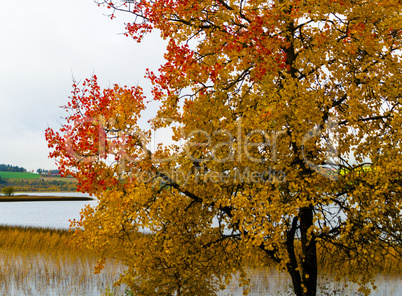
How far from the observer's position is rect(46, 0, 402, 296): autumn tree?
8922mm

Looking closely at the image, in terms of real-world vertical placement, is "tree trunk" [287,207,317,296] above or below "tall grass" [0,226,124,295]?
above

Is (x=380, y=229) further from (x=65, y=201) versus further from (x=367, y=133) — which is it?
(x=65, y=201)

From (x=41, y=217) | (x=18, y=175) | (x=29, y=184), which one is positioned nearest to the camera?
(x=41, y=217)

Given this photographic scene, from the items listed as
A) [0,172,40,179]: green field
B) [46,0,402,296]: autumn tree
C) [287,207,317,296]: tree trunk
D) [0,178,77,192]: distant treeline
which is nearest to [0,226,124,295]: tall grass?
[46,0,402,296]: autumn tree

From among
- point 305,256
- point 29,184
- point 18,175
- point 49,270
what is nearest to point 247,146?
point 305,256

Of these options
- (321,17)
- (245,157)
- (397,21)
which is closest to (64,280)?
(245,157)

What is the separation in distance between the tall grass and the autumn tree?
3988 millimetres

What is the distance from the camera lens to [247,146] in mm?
8898

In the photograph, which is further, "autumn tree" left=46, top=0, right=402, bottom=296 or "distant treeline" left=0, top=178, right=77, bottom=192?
"distant treeline" left=0, top=178, right=77, bottom=192

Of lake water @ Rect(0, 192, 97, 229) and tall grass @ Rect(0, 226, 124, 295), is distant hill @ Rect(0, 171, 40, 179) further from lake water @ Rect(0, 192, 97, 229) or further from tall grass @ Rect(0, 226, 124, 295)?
tall grass @ Rect(0, 226, 124, 295)

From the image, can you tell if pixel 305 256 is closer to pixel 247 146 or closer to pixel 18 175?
pixel 247 146

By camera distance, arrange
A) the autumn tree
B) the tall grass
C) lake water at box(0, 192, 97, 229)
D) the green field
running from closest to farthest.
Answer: the autumn tree
the tall grass
lake water at box(0, 192, 97, 229)
the green field

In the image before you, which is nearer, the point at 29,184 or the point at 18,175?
the point at 29,184

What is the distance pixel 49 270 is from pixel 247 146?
1260 cm
